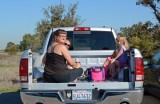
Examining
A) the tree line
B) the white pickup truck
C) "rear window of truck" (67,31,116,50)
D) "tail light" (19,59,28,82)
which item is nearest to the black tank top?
the white pickup truck

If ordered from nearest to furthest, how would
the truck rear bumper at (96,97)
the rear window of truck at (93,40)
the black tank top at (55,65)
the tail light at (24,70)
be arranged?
the truck rear bumper at (96,97)
the tail light at (24,70)
the black tank top at (55,65)
the rear window of truck at (93,40)

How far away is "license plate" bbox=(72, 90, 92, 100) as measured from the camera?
687 centimetres

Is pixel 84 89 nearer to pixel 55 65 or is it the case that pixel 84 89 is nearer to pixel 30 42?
pixel 55 65

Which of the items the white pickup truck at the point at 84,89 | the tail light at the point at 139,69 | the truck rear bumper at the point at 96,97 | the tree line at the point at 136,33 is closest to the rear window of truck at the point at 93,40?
the white pickup truck at the point at 84,89

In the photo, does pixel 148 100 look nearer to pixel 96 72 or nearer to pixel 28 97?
pixel 96 72

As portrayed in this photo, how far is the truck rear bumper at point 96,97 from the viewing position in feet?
22.1

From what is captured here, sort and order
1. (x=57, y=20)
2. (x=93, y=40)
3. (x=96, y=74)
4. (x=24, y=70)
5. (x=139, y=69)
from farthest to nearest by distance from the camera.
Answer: (x=57, y=20) → (x=93, y=40) → (x=96, y=74) → (x=24, y=70) → (x=139, y=69)

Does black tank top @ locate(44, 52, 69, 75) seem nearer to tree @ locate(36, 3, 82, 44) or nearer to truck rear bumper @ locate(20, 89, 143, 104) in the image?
truck rear bumper @ locate(20, 89, 143, 104)

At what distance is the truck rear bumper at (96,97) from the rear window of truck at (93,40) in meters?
2.41

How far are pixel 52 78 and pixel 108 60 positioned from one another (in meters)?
1.54

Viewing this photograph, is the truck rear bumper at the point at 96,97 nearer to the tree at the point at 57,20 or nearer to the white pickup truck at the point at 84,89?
the white pickup truck at the point at 84,89

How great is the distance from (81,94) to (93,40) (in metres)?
2.53

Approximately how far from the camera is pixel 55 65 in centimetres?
720

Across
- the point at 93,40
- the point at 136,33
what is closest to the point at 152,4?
the point at 136,33
